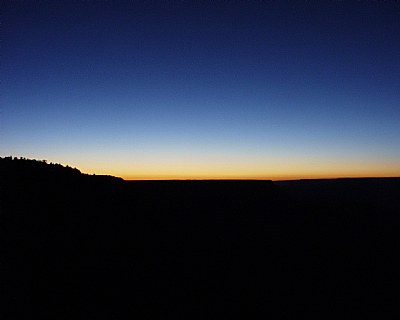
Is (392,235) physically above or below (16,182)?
below

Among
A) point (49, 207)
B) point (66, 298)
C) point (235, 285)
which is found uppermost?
point (49, 207)

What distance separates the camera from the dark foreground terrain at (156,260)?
1259 cm

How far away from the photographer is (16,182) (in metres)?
17.3

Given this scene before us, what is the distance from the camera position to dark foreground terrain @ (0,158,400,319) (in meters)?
12.6

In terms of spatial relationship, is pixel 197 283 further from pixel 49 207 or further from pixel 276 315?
pixel 49 207

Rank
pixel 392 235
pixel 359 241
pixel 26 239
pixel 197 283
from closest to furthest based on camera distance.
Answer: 1. pixel 26 239
2. pixel 197 283
3. pixel 359 241
4. pixel 392 235

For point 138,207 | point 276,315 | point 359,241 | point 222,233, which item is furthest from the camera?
point 359,241

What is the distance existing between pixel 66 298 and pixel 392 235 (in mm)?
39606

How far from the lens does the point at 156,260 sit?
17.5 meters

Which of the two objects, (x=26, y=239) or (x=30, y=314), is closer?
(x=30, y=314)

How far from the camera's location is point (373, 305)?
59.1 ft

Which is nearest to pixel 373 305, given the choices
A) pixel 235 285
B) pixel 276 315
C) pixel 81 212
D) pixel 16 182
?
pixel 276 315

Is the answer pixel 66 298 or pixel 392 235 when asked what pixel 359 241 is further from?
pixel 66 298

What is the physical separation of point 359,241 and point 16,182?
1349 inches
